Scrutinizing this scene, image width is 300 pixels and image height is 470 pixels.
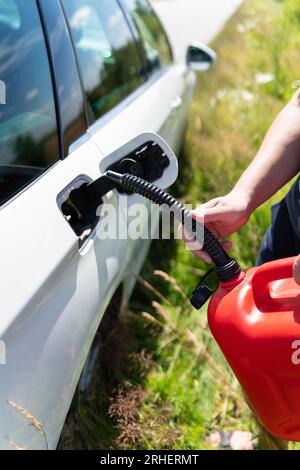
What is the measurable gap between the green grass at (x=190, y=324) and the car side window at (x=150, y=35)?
2.36 ft

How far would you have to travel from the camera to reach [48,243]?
1.58 metres

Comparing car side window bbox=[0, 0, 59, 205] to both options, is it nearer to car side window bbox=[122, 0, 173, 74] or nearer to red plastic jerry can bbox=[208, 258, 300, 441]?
red plastic jerry can bbox=[208, 258, 300, 441]

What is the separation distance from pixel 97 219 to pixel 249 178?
514 mm

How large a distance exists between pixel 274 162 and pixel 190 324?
1.46m

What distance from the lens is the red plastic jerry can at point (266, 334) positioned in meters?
1.39

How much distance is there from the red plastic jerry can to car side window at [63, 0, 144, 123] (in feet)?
3.79

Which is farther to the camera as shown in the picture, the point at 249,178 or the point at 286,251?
the point at 286,251

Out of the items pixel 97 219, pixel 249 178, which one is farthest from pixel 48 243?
pixel 249 178

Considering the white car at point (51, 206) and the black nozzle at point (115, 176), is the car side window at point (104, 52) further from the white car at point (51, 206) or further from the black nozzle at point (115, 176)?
the black nozzle at point (115, 176)

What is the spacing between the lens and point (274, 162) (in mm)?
1716

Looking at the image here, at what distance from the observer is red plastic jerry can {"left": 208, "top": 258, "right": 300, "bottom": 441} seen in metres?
1.39
